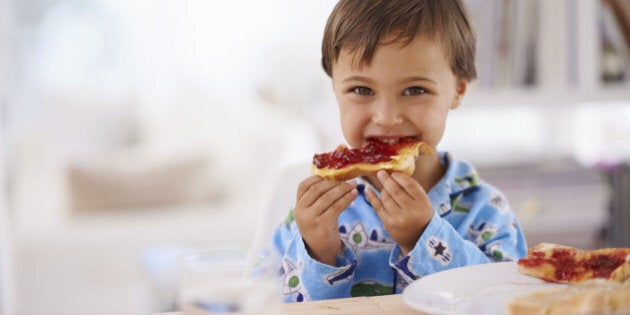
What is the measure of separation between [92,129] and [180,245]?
136cm

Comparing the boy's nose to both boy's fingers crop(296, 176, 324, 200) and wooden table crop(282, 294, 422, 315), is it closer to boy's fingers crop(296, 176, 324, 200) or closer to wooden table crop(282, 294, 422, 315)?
boy's fingers crop(296, 176, 324, 200)

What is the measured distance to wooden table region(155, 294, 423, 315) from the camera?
3.42ft

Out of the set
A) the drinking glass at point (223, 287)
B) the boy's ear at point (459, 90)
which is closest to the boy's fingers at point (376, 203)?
the boy's ear at point (459, 90)

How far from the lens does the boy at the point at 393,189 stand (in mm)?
1343

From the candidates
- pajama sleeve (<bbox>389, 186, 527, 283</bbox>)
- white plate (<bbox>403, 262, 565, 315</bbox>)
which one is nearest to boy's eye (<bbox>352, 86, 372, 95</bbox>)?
pajama sleeve (<bbox>389, 186, 527, 283</bbox>)

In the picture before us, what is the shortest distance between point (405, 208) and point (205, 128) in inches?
161

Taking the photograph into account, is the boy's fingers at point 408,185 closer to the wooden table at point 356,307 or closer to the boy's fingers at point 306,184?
the boy's fingers at point 306,184

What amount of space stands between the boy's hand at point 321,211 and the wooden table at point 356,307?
257 mm

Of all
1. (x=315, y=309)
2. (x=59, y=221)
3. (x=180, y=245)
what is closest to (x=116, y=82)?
(x=59, y=221)

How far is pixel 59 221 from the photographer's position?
14.7 feet

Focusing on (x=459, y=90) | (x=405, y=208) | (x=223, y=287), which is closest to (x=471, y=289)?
(x=405, y=208)

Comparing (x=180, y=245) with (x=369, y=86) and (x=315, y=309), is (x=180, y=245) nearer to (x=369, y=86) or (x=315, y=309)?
(x=369, y=86)

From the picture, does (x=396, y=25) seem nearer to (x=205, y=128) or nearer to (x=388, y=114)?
(x=388, y=114)

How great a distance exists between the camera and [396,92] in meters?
1.44
